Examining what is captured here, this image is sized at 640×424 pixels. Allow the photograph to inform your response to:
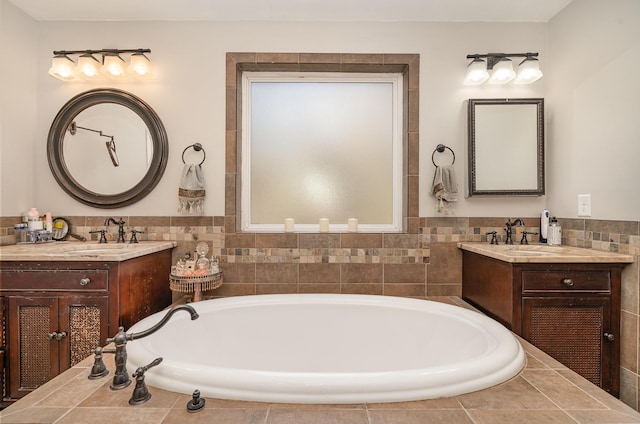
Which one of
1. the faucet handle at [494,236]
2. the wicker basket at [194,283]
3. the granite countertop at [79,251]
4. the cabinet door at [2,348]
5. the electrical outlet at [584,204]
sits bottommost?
the cabinet door at [2,348]

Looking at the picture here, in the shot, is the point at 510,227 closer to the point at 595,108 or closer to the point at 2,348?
the point at 595,108

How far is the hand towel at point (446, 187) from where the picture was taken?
2.12 metres

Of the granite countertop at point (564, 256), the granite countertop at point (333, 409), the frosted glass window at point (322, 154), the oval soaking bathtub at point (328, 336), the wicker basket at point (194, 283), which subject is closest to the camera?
the granite countertop at point (333, 409)

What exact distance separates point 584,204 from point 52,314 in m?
2.94

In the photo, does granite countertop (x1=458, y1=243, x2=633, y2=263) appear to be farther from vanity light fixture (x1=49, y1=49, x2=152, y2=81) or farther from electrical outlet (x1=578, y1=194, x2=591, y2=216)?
vanity light fixture (x1=49, y1=49, x2=152, y2=81)

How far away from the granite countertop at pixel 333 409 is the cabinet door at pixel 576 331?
0.60 meters

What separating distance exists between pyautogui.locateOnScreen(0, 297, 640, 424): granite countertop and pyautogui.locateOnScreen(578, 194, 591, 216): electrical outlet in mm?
1223

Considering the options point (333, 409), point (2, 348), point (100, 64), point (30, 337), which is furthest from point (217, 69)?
point (333, 409)

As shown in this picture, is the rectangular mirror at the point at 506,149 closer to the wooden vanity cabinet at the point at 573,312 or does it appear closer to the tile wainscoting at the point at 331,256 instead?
the tile wainscoting at the point at 331,256

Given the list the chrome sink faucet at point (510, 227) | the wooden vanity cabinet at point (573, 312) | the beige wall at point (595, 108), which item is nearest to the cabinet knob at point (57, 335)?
the wooden vanity cabinet at point (573, 312)

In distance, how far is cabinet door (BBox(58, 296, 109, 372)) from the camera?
63.4 inches

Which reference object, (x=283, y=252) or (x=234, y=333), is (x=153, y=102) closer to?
(x=283, y=252)

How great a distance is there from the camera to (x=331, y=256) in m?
2.16

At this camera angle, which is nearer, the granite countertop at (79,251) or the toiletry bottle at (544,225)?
the granite countertop at (79,251)
